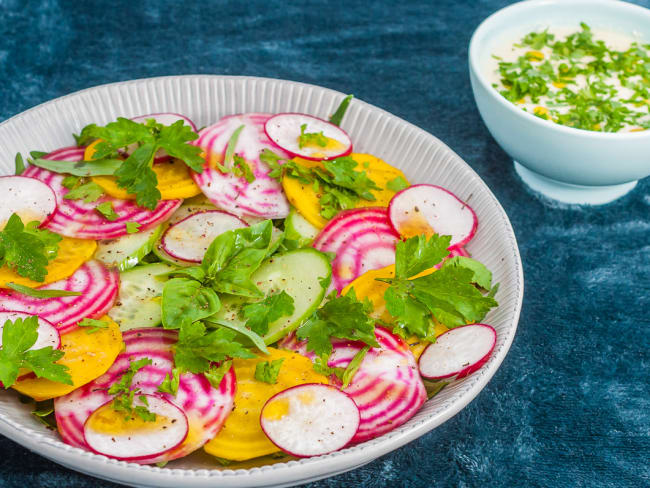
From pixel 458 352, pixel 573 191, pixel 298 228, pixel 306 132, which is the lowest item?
pixel 573 191

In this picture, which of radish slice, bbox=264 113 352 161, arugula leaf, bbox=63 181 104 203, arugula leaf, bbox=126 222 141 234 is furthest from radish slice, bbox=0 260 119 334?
radish slice, bbox=264 113 352 161

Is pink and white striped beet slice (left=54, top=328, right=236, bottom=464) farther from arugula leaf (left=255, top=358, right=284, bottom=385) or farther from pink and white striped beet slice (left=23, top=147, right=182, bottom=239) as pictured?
pink and white striped beet slice (left=23, top=147, right=182, bottom=239)

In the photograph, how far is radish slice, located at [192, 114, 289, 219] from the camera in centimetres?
213

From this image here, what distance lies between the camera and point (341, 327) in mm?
1764

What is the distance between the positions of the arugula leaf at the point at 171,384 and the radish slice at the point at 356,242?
0.50 meters

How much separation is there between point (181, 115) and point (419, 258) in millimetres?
1001

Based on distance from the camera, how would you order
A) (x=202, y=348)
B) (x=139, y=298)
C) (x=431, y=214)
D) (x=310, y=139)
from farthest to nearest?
(x=310, y=139) < (x=431, y=214) < (x=139, y=298) < (x=202, y=348)

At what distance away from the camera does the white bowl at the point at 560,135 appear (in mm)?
2395

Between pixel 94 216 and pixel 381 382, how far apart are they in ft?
3.00

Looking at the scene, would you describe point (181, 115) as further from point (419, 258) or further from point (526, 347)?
point (526, 347)

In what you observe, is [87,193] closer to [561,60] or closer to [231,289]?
[231,289]

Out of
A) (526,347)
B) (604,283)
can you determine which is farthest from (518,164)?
(526,347)

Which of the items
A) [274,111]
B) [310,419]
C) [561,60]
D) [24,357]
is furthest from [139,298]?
[561,60]

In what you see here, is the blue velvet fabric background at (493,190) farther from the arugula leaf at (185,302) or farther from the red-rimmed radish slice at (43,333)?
the arugula leaf at (185,302)
